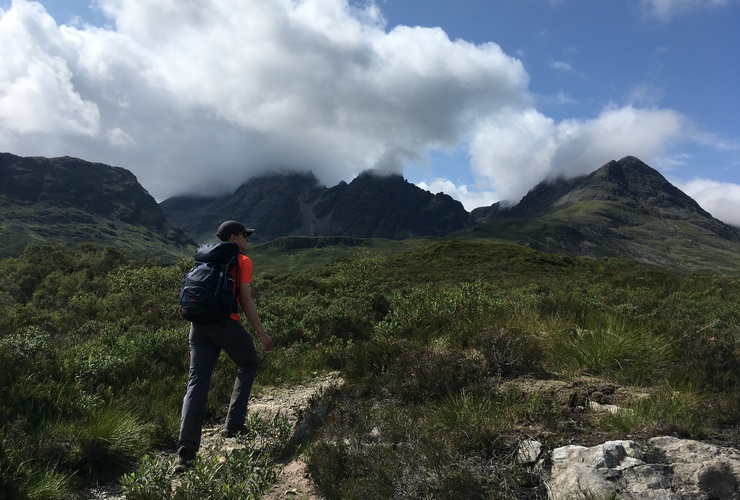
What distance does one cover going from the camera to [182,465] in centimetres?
442

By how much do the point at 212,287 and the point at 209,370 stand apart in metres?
1.00

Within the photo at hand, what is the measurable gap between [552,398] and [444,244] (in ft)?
178

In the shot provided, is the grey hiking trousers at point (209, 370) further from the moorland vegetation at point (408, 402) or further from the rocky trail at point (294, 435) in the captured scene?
the moorland vegetation at point (408, 402)

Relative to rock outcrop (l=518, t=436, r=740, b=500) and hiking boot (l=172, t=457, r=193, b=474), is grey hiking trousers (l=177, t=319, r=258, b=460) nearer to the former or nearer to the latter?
hiking boot (l=172, t=457, r=193, b=474)

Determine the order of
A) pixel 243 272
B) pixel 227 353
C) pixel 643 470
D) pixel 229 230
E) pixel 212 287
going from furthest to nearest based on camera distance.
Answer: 1. pixel 229 230
2. pixel 243 272
3. pixel 227 353
4. pixel 212 287
5. pixel 643 470

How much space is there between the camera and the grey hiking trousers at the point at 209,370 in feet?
15.4

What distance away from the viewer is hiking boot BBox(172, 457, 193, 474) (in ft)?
14.4

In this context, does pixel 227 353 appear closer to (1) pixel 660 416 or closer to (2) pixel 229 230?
(2) pixel 229 230

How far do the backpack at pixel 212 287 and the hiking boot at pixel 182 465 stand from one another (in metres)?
1.43

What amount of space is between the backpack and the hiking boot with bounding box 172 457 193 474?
1.43m

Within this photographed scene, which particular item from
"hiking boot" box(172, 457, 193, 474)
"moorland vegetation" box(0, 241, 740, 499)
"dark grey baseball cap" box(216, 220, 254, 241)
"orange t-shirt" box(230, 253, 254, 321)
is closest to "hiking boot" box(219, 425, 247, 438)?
"moorland vegetation" box(0, 241, 740, 499)

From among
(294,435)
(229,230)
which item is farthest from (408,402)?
(229,230)

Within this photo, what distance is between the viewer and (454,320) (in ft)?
22.8

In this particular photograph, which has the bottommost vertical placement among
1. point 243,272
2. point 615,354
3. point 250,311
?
point 250,311
